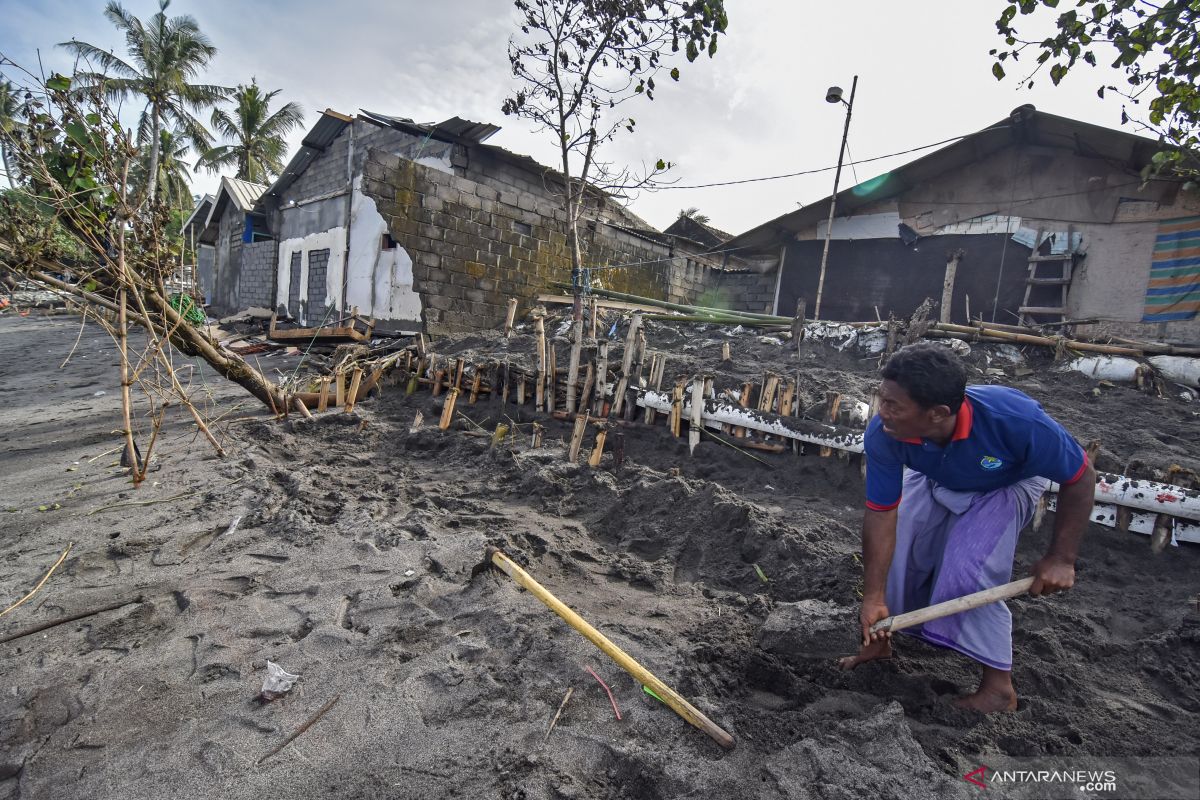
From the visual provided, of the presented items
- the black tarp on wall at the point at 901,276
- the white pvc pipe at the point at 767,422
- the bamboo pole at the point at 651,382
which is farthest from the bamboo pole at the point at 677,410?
the black tarp on wall at the point at 901,276

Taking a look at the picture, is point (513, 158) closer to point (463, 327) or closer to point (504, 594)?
point (463, 327)

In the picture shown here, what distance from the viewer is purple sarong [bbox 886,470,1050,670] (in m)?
1.99

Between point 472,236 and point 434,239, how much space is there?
2.49 feet

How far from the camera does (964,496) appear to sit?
7.11ft

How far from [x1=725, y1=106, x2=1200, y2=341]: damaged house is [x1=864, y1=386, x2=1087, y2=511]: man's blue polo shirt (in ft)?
27.2

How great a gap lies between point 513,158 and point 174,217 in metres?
7.87

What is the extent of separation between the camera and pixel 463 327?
423 inches

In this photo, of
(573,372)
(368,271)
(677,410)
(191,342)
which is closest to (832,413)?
(677,410)

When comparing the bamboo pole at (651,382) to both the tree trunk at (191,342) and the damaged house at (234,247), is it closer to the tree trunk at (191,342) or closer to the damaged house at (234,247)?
the tree trunk at (191,342)

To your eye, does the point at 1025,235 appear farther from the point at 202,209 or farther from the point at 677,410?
the point at 202,209

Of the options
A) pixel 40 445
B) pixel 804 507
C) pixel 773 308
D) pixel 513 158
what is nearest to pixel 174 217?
pixel 40 445

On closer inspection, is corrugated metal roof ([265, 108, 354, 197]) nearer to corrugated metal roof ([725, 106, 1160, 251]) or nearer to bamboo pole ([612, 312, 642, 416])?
corrugated metal roof ([725, 106, 1160, 251])

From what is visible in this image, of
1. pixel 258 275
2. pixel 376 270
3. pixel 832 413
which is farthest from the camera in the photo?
pixel 258 275

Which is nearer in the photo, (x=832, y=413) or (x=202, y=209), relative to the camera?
(x=832, y=413)
